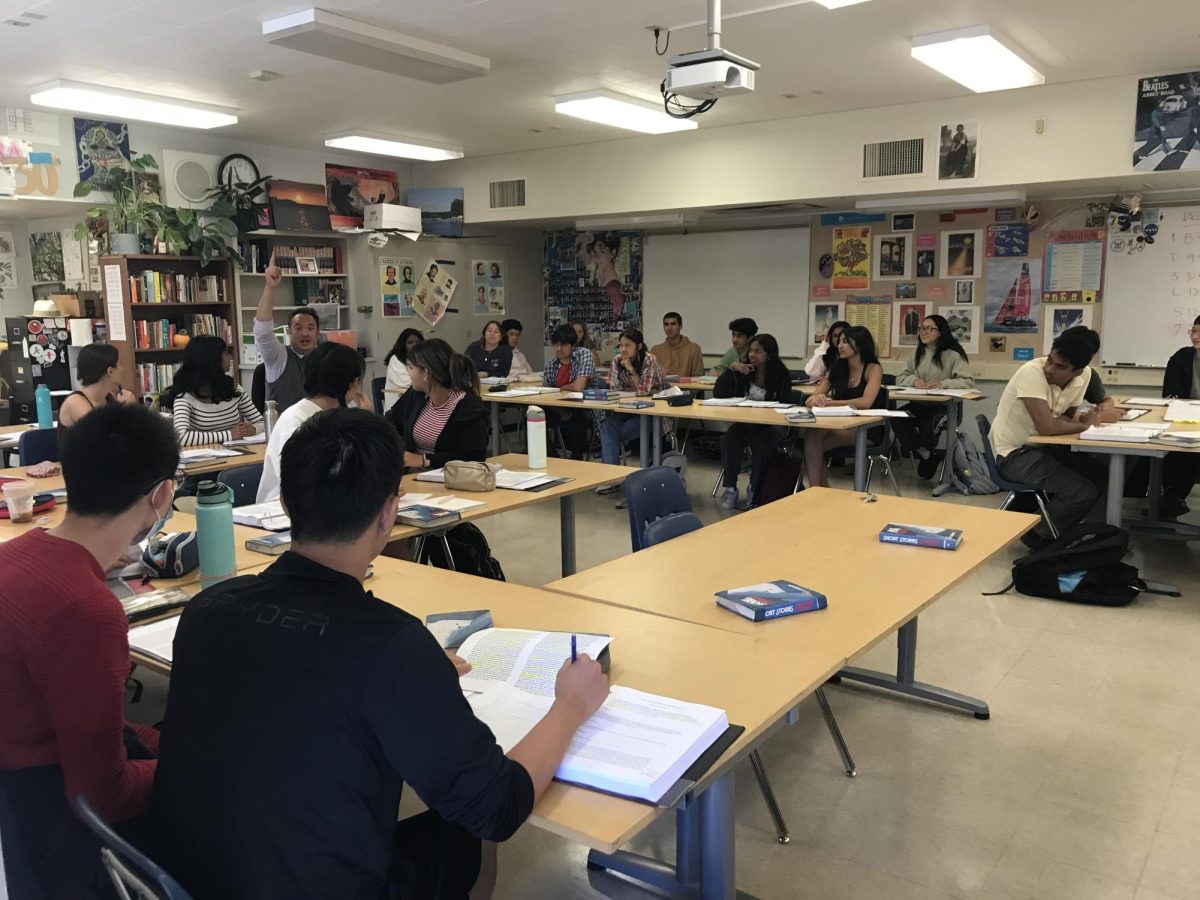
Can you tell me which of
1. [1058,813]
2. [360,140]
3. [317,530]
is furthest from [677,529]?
[360,140]

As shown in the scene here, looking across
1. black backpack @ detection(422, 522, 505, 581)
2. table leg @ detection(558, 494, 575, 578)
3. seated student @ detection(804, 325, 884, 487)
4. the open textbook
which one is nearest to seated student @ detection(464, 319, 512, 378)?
seated student @ detection(804, 325, 884, 487)

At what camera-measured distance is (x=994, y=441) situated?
5180 mm

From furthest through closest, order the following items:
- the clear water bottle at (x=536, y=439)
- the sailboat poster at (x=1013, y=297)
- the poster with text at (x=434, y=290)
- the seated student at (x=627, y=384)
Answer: the poster with text at (x=434, y=290) → the sailboat poster at (x=1013, y=297) → the seated student at (x=627, y=384) → the clear water bottle at (x=536, y=439)

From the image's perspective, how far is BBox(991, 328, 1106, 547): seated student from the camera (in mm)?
4883

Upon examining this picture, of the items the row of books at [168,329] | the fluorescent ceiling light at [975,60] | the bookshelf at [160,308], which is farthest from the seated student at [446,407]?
the bookshelf at [160,308]

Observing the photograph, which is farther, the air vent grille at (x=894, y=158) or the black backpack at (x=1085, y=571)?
the air vent grille at (x=894, y=158)

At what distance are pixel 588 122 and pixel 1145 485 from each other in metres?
Result: 5.01

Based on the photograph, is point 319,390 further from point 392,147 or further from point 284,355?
point 392,147

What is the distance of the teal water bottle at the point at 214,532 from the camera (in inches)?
93.7

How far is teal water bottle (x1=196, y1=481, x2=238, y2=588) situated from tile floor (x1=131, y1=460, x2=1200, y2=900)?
1.09 metres

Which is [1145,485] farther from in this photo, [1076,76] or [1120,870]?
[1120,870]

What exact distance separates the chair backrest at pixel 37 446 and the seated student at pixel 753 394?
4.16m

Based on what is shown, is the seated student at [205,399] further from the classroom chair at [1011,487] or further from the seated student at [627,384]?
the classroom chair at [1011,487]

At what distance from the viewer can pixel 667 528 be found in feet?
9.93
